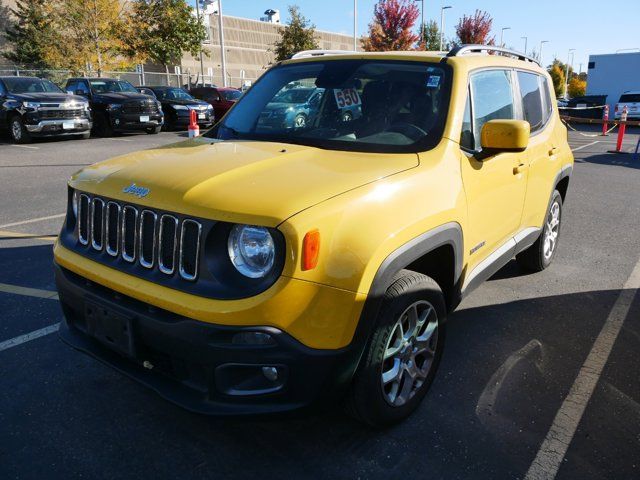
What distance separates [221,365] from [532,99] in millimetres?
3356

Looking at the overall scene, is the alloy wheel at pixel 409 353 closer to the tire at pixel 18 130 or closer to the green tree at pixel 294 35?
the tire at pixel 18 130

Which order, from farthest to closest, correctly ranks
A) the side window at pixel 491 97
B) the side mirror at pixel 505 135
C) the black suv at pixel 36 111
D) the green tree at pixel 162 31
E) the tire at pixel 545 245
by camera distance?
1. the green tree at pixel 162 31
2. the black suv at pixel 36 111
3. the tire at pixel 545 245
4. the side window at pixel 491 97
5. the side mirror at pixel 505 135

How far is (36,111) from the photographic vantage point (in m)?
14.0

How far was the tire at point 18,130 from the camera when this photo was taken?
46.5ft

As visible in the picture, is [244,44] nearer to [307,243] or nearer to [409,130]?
[409,130]

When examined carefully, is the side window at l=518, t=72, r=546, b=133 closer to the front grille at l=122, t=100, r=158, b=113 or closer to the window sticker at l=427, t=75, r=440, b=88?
the window sticker at l=427, t=75, r=440, b=88

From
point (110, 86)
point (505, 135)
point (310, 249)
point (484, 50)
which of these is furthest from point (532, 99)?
point (110, 86)

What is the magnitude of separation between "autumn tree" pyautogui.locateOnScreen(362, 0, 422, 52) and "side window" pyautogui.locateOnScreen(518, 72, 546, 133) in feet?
130

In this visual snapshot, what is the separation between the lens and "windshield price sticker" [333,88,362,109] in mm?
3354

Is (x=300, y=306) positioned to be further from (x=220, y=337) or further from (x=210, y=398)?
(x=210, y=398)

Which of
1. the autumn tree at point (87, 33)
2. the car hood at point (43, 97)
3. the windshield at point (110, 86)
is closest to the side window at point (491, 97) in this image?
the car hood at point (43, 97)

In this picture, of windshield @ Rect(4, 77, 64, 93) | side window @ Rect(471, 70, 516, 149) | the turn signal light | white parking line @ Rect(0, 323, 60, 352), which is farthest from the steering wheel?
windshield @ Rect(4, 77, 64, 93)

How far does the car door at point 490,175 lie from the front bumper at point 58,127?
43.8 ft

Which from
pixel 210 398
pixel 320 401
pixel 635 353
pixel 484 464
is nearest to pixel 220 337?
pixel 210 398
